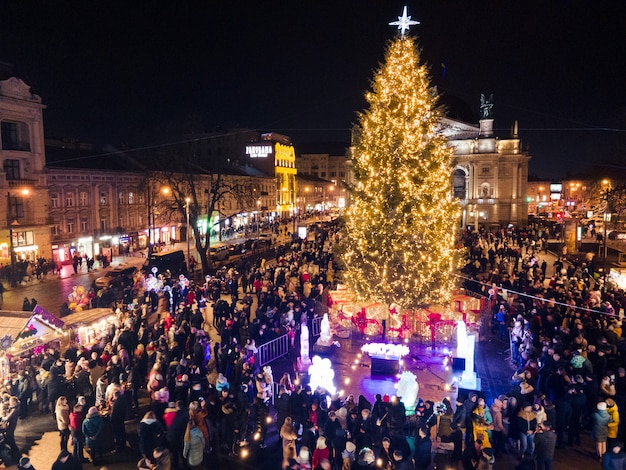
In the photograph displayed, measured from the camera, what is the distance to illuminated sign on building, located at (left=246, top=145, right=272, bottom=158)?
7644 cm

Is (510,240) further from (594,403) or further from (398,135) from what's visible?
(594,403)

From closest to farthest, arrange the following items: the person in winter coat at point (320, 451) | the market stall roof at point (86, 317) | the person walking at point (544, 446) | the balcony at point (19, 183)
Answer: the person in winter coat at point (320, 451), the person walking at point (544, 446), the market stall roof at point (86, 317), the balcony at point (19, 183)

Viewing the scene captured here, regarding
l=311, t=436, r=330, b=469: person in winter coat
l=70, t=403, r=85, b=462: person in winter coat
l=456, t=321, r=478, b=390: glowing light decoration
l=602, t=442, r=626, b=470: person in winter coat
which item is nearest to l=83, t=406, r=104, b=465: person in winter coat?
l=70, t=403, r=85, b=462: person in winter coat

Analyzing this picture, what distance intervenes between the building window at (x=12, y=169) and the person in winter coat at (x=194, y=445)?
29.4 metres

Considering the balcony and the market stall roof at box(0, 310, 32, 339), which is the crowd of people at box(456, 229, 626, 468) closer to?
the market stall roof at box(0, 310, 32, 339)

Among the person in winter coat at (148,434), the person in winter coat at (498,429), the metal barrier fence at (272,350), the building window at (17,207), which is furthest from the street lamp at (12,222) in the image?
the person in winter coat at (498,429)

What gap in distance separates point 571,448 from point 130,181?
39.9 metres

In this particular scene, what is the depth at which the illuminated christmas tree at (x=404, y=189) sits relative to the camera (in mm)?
15414

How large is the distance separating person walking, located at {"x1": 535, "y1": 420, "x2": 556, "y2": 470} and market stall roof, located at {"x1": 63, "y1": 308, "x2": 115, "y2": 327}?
13.0m

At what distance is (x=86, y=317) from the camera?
15.4 metres

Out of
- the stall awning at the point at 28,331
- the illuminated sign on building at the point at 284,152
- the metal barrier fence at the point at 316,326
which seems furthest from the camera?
the illuminated sign on building at the point at 284,152

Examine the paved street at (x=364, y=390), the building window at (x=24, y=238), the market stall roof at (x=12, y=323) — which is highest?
the building window at (x=24, y=238)

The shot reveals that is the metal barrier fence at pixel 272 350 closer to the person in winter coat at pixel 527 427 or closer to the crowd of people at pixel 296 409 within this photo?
the crowd of people at pixel 296 409

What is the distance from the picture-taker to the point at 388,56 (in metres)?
15.6
